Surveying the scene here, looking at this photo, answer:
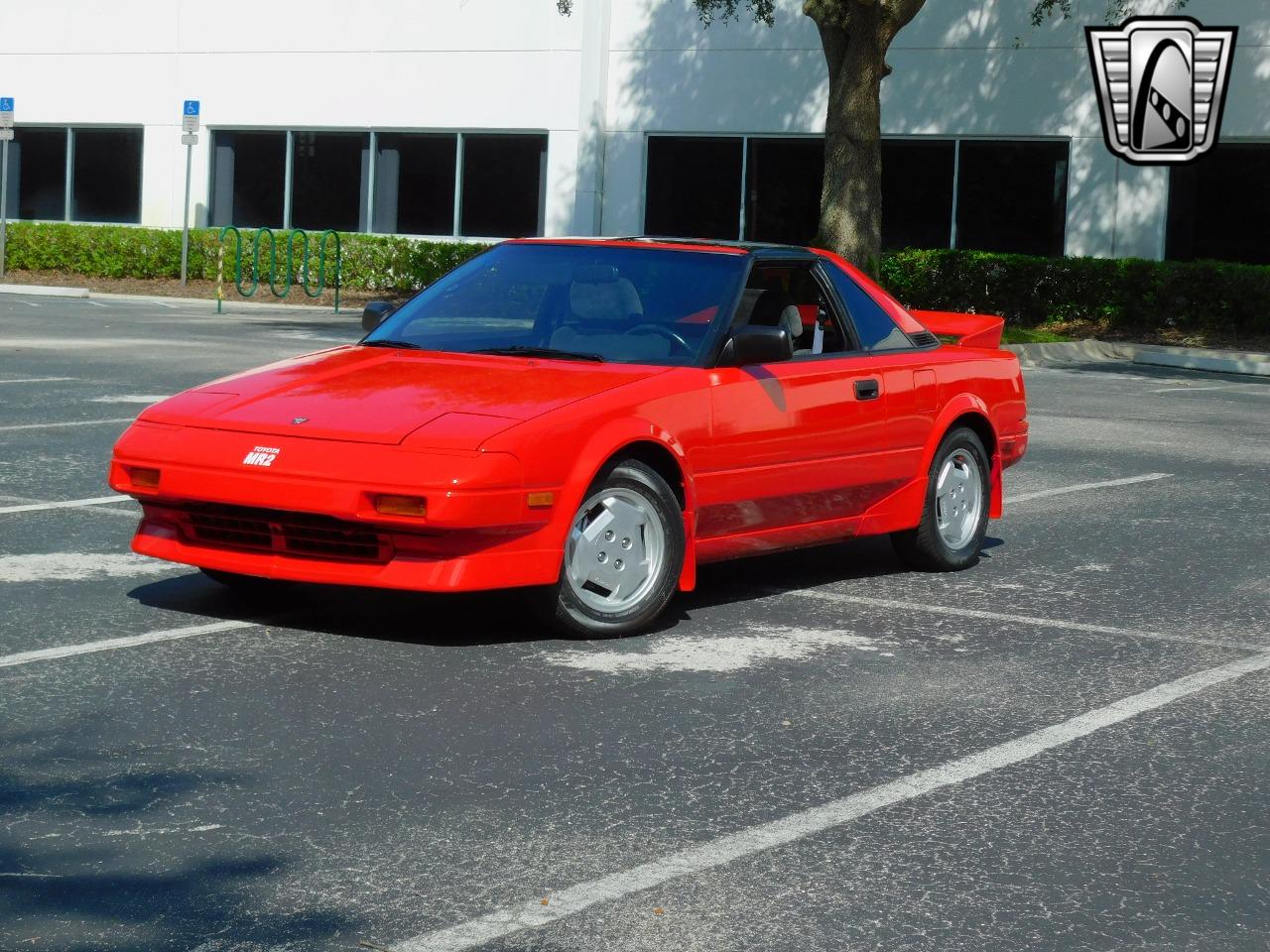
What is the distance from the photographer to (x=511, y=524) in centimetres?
657

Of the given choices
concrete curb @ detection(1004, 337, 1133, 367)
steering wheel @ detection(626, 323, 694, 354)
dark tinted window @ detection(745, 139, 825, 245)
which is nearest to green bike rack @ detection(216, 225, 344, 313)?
dark tinted window @ detection(745, 139, 825, 245)

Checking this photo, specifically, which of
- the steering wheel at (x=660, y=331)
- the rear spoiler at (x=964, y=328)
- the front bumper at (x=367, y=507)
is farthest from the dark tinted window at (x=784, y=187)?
the front bumper at (x=367, y=507)

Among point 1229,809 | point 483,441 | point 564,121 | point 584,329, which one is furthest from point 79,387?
point 564,121

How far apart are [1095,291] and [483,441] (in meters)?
21.8

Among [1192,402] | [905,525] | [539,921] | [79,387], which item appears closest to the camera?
[539,921]

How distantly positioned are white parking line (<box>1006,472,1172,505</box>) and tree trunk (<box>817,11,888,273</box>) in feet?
38.1

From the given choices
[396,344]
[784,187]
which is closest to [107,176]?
[784,187]

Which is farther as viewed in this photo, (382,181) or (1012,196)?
(382,181)

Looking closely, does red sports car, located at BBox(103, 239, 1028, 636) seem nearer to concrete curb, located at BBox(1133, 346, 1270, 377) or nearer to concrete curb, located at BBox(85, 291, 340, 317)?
concrete curb, located at BBox(1133, 346, 1270, 377)

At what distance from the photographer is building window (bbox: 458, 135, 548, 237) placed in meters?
32.7

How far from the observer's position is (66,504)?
9688 mm

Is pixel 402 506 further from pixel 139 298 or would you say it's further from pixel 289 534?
pixel 139 298

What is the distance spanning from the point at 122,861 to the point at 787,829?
61.3 inches

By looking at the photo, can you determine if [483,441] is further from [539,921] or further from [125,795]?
[539,921]
